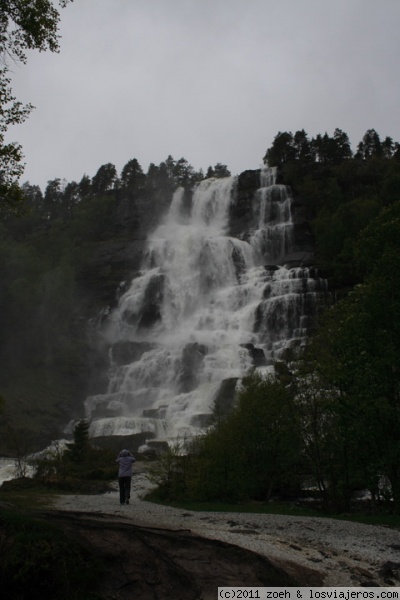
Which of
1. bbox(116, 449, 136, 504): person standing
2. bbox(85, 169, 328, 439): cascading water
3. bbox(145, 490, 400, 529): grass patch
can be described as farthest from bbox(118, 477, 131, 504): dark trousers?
bbox(85, 169, 328, 439): cascading water

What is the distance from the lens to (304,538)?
13383 millimetres

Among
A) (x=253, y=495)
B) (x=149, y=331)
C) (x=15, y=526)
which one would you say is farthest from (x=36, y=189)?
(x=15, y=526)

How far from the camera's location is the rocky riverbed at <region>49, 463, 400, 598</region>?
9039mm

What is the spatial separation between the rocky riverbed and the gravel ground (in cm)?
2

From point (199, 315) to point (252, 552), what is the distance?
56.2m

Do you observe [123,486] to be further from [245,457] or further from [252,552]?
[252,552]

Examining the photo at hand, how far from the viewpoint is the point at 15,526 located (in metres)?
8.58

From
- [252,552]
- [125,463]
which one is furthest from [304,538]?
[125,463]

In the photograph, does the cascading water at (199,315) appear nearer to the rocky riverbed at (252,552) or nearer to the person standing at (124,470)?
the person standing at (124,470)

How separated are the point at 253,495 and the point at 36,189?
4622 inches

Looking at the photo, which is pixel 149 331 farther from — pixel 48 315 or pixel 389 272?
pixel 389 272

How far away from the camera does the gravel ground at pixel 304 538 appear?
1024 cm

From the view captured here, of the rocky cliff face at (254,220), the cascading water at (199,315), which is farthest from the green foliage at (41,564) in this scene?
the rocky cliff face at (254,220)

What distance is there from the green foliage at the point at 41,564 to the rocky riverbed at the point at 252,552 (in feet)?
1.95
